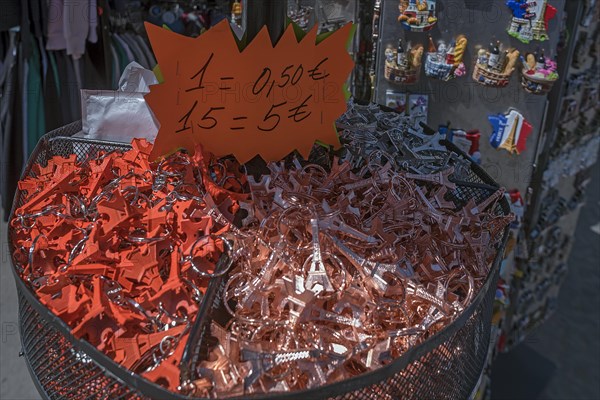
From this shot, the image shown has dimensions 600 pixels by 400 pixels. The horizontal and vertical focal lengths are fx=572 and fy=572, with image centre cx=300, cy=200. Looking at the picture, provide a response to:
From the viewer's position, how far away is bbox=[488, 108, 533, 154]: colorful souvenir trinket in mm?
1787

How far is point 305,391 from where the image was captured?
0.53m

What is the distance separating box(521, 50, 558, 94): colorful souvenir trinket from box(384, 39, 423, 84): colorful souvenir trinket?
31 centimetres

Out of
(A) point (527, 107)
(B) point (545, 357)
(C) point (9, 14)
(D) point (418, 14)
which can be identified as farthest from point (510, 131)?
(C) point (9, 14)

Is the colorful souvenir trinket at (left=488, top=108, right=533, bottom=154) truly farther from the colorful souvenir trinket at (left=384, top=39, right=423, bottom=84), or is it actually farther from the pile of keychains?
the pile of keychains

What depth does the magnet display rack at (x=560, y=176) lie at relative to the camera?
6.16 ft

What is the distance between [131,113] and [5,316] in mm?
1604

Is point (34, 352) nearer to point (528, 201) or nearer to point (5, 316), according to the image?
point (528, 201)

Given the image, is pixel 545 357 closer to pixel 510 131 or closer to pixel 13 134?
pixel 510 131

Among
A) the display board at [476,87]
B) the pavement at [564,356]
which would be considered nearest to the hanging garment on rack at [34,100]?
the display board at [476,87]

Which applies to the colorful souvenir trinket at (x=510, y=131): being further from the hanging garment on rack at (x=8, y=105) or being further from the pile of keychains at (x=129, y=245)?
the hanging garment on rack at (x=8, y=105)

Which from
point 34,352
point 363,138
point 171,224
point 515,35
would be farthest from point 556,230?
point 34,352

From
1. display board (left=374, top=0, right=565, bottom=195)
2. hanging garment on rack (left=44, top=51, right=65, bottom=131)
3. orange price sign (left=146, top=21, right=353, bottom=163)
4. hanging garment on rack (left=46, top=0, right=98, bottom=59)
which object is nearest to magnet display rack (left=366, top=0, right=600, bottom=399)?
display board (left=374, top=0, right=565, bottom=195)

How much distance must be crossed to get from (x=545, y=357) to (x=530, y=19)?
168 cm

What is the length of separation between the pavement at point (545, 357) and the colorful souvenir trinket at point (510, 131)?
46.6 inches
